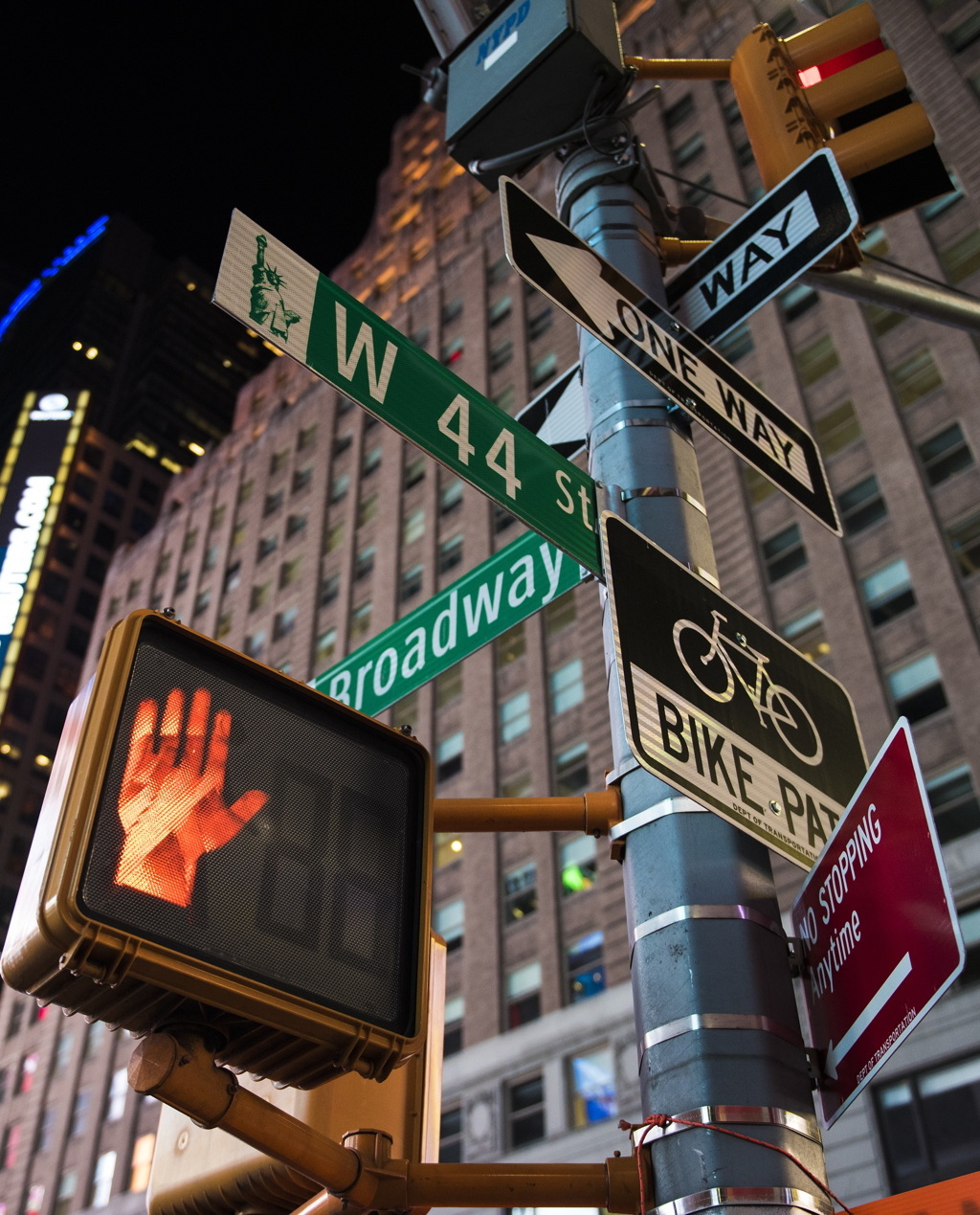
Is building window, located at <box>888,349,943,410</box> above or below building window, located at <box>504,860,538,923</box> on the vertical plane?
above

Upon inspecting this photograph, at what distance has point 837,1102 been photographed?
9.64ft

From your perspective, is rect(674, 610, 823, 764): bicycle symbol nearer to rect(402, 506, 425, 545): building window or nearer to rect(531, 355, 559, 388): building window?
rect(531, 355, 559, 388): building window

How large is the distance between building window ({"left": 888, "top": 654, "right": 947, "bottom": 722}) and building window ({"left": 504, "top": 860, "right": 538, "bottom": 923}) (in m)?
11.0

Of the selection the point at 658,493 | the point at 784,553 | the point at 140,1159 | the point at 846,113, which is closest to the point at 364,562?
the point at 784,553

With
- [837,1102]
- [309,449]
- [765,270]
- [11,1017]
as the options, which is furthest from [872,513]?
[11,1017]

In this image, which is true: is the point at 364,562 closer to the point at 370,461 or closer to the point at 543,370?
the point at 370,461

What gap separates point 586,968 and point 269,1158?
27.7 meters

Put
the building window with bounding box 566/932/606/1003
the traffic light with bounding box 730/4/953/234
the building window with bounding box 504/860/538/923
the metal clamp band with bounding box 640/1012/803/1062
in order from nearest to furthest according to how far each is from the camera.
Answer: the metal clamp band with bounding box 640/1012/803/1062 → the traffic light with bounding box 730/4/953/234 → the building window with bounding box 566/932/606/1003 → the building window with bounding box 504/860/538/923

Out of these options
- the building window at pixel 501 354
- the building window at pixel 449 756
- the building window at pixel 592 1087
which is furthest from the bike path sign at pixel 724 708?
the building window at pixel 501 354

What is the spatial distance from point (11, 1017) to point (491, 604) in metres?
52.6

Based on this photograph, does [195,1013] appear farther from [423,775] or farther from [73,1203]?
[73,1203]

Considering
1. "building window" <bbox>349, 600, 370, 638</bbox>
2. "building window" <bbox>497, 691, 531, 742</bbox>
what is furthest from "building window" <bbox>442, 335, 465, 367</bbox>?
"building window" <bbox>497, 691, 531, 742</bbox>

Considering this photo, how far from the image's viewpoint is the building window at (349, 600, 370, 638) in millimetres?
45219

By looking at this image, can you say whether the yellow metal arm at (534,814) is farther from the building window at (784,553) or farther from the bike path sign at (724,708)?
the building window at (784,553)
